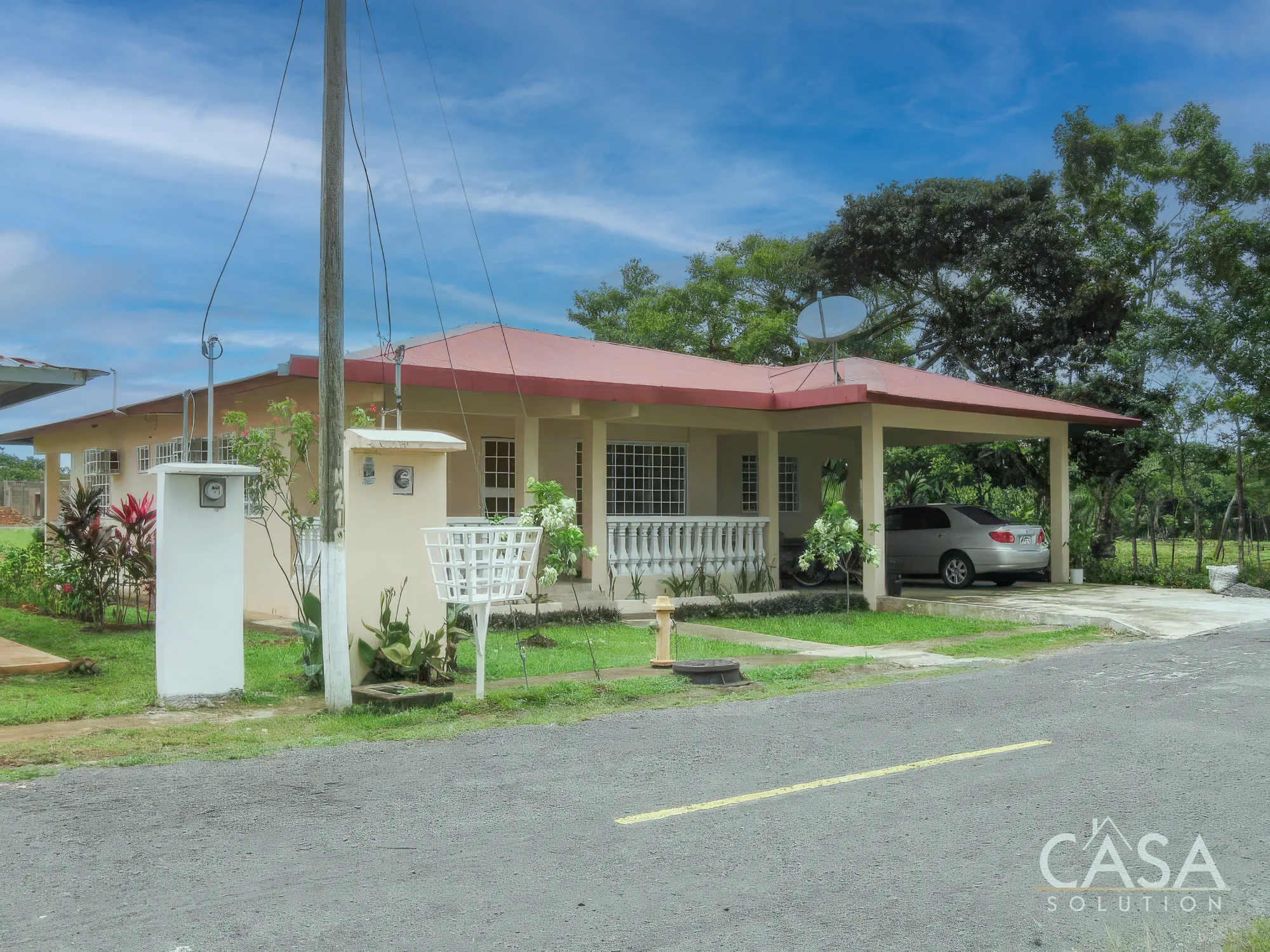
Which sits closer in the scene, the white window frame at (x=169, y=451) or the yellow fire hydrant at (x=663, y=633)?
the yellow fire hydrant at (x=663, y=633)

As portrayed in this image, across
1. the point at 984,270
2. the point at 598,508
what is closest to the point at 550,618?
the point at 598,508

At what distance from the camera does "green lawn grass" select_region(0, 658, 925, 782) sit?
6.23m

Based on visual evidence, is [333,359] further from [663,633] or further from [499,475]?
[499,475]

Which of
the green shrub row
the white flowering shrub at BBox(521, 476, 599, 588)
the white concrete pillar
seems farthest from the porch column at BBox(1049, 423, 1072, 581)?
the white flowering shrub at BBox(521, 476, 599, 588)

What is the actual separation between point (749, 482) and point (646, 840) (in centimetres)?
1509

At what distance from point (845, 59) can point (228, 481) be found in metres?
16.3

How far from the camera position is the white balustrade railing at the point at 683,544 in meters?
14.7

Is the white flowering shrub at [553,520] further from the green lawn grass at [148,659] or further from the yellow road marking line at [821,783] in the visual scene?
the yellow road marking line at [821,783]

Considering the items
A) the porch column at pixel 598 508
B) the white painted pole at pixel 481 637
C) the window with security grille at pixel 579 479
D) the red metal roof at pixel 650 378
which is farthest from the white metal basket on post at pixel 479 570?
the window with security grille at pixel 579 479

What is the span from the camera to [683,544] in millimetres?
15578

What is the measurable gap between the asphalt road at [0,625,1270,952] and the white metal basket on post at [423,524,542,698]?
1.16 meters

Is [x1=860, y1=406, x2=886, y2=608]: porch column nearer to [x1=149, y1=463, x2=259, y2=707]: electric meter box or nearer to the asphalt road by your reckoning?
the asphalt road

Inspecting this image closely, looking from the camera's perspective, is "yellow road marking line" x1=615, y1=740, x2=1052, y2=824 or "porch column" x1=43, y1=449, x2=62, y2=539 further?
"porch column" x1=43, y1=449, x2=62, y2=539

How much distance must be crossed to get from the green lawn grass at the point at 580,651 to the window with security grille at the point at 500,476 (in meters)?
3.37
